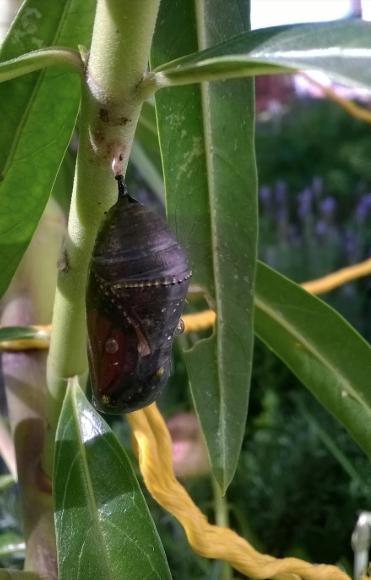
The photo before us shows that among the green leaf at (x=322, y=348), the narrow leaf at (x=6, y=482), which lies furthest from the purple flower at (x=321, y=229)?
the narrow leaf at (x=6, y=482)

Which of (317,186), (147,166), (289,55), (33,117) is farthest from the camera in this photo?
(317,186)

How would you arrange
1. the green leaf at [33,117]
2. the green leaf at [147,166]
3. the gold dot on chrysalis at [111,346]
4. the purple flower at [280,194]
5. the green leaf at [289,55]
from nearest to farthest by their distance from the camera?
the green leaf at [289,55] < the green leaf at [33,117] < the gold dot on chrysalis at [111,346] < the green leaf at [147,166] < the purple flower at [280,194]

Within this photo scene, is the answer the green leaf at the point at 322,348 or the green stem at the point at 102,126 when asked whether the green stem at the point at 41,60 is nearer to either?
the green stem at the point at 102,126

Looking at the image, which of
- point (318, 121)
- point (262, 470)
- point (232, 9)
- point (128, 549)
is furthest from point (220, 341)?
point (318, 121)

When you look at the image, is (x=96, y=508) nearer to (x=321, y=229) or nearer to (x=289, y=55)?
(x=289, y=55)

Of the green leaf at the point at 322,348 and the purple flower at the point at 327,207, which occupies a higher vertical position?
the green leaf at the point at 322,348

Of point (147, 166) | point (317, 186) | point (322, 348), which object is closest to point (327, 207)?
point (317, 186)
